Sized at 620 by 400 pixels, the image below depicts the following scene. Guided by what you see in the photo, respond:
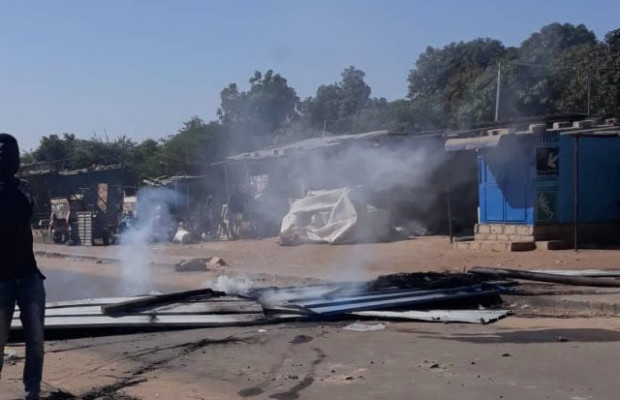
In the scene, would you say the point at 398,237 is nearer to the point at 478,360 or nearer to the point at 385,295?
the point at 385,295

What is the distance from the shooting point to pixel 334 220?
22281 mm

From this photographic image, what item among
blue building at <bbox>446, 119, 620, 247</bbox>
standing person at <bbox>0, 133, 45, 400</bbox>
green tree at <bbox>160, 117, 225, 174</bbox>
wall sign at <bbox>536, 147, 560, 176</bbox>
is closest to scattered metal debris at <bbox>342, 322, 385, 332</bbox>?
standing person at <bbox>0, 133, 45, 400</bbox>

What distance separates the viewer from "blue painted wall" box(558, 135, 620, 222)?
17594 millimetres

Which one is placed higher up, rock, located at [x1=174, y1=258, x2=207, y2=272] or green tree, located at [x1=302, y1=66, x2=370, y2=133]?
green tree, located at [x1=302, y1=66, x2=370, y2=133]

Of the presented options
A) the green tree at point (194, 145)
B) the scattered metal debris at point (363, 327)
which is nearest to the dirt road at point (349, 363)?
the scattered metal debris at point (363, 327)

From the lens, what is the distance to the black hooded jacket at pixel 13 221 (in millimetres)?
5773

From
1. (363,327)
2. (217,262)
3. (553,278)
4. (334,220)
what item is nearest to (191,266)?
(217,262)

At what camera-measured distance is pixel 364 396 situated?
5961 millimetres

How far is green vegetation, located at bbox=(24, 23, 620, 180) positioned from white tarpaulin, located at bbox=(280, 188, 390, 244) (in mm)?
8574

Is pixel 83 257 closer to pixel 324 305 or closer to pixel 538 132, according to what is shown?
pixel 538 132

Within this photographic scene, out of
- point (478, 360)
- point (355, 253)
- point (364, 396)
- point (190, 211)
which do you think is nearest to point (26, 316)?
point (364, 396)

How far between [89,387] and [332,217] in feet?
52.0

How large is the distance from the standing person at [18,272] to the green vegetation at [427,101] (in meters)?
23.0

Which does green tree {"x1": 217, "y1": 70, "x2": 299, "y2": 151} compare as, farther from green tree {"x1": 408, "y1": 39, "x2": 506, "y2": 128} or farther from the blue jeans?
the blue jeans
